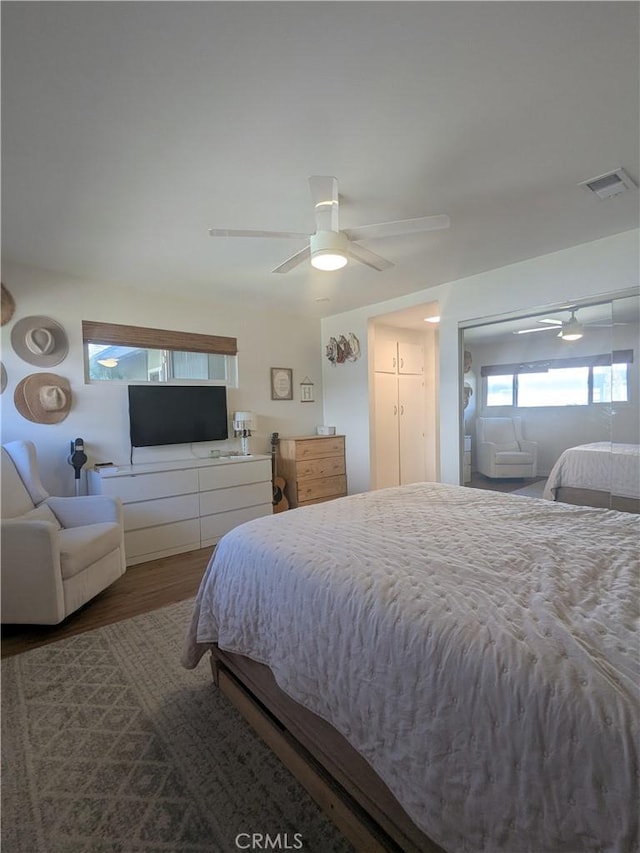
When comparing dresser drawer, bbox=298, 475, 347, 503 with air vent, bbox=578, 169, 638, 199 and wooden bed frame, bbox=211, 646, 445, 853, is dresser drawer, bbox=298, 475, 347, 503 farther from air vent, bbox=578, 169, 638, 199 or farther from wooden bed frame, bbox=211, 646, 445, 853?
air vent, bbox=578, 169, 638, 199

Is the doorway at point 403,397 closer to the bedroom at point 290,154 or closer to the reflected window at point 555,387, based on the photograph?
the bedroom at point 290,154

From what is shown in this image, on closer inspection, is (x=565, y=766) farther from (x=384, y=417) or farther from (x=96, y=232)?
(x=384, y=417)

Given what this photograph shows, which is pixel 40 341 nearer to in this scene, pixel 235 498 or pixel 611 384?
pixel 235 498

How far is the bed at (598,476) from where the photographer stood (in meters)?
2.96

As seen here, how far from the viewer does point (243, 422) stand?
423cm

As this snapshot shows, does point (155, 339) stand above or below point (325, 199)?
below

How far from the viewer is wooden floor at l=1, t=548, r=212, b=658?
88.9 inches

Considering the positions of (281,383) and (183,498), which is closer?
(183,498)

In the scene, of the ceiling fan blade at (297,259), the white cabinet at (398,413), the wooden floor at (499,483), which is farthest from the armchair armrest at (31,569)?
the white cabinet at (398,413)

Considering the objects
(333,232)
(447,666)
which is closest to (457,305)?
(333,232)

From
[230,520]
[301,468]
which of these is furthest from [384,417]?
[230,520]

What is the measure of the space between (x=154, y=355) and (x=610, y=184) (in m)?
3.74

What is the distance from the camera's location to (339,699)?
112 centimetres

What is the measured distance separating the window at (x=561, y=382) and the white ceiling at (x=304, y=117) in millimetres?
982
